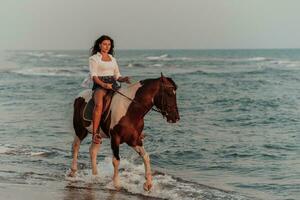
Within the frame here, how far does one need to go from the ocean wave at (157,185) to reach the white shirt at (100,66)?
1870 millimetres

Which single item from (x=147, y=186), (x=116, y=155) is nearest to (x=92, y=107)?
(x=116, y=155)

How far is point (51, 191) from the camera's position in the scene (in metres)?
9.52

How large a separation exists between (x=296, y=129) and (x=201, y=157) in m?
5.73

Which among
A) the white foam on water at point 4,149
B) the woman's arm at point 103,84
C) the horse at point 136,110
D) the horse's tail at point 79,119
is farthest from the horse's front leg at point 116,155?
the white foam on water at point 4,149

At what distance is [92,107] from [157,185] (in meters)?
1.75

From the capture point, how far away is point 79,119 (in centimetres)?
1108

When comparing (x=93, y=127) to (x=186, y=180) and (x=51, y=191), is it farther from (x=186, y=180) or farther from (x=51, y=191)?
(x=186, y=180)

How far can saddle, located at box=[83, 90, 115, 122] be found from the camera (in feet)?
33.3

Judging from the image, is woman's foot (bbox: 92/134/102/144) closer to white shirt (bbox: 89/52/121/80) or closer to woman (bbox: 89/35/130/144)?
woman (bbox: 89/35/130/144)

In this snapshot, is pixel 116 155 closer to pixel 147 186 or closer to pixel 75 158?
pixel 147 186

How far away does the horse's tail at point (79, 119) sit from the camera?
1088 cm

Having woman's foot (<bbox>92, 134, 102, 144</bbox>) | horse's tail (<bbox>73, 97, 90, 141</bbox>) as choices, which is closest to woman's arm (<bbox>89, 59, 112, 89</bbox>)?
horse's tail (<bbox>73, 97, 90, 141</bbox>)

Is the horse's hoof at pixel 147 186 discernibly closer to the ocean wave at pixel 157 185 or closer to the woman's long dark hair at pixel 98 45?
the ocean wave at pixel 157 185

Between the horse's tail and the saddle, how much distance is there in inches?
10.0
